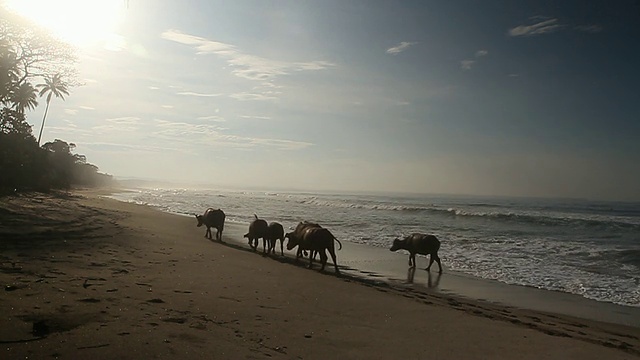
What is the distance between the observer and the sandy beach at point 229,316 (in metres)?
4.83

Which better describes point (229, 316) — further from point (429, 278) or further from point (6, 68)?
point (6, 68)

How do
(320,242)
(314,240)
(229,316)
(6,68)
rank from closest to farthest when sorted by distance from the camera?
(229,316)
(320,242)
(314,240)
(6,68)

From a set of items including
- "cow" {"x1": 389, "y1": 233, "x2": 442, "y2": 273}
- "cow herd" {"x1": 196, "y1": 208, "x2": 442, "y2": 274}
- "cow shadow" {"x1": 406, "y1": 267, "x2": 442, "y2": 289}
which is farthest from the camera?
"cow" {"x1": 389, "y1": 233, "x2": 442, "y2": 273}

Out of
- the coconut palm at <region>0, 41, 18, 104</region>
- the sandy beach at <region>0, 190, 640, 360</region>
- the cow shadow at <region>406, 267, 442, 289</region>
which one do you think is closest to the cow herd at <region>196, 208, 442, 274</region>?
the cow shadow at <region>406, 267, 442, 289</region>

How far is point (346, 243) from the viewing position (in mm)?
21844

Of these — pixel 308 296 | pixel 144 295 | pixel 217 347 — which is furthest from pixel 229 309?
pixel 308 296

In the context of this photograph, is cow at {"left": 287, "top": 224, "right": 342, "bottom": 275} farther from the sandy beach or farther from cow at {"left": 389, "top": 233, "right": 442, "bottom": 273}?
cow at {"left": 389, "top": 233, "right": 442, "bottom": 273}

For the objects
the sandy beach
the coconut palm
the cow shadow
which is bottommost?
the cow shadow

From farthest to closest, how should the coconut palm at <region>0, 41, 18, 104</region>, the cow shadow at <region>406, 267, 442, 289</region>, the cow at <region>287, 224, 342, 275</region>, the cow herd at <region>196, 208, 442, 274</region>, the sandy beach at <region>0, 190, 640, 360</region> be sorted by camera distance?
the coconut palm at <region>0, 41, 18, 104</region> → the cow herd at <region>196, 208, 442, 274</region> → the cow at <region>287, 224, 342, 275</region> → the cow shadow at <region>406, 267, 442, 289</region> → the sandy beach at <region>0, 190, 640, 360</region>

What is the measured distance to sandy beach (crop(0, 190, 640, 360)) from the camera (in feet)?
15.8

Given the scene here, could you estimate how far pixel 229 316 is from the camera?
20.8ft

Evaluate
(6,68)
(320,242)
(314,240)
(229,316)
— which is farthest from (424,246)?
(6,68)

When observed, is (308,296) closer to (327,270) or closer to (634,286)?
(327,270)

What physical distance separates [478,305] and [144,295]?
771 cm
